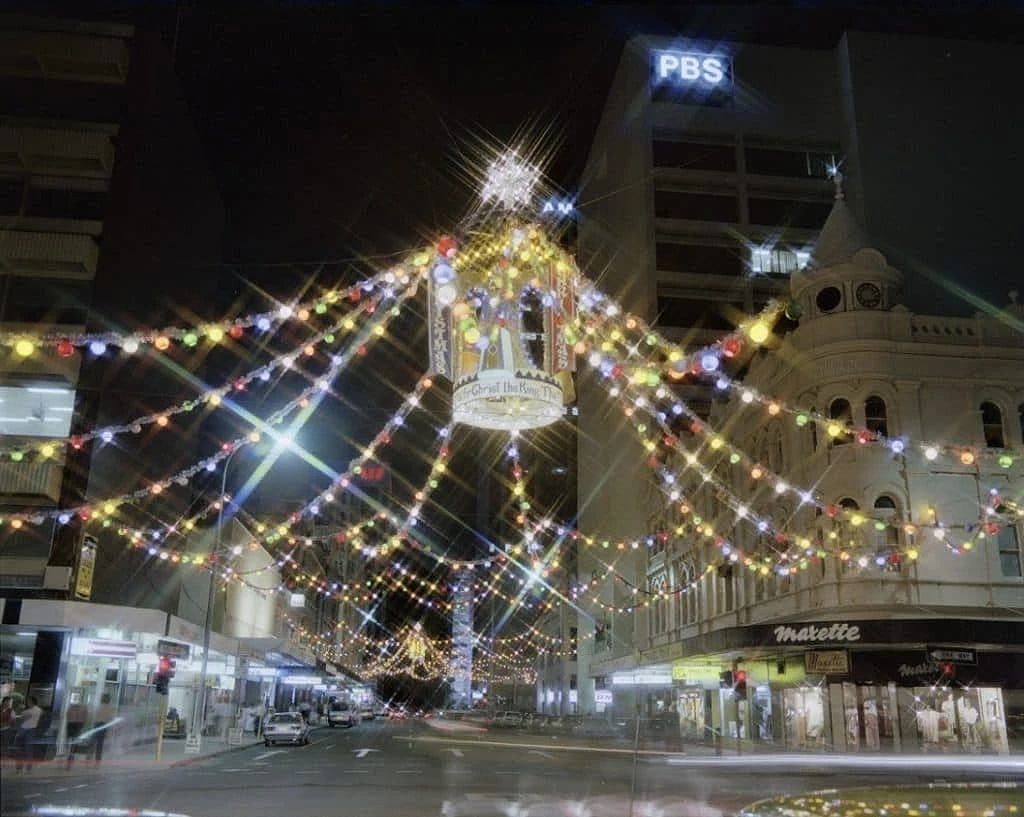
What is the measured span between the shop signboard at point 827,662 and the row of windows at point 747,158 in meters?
39.0

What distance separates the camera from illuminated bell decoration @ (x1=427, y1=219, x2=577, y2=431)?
15914mm

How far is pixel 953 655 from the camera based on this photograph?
30328mm

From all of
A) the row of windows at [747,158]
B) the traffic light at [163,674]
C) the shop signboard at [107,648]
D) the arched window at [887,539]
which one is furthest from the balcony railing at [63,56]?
the row of windows at [747,158]

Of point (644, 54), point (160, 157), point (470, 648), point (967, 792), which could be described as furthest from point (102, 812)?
point (470, 648)

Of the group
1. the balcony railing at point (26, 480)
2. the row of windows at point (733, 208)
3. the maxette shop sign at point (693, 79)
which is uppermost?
the maxette shop sign at point (693, 79)

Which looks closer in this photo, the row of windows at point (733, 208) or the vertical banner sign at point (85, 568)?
the vertical banner sign at point (85, 568)

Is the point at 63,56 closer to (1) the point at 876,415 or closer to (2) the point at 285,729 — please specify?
(2) the point at 285,729

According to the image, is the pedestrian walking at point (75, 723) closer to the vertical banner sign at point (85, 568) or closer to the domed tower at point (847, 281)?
the vertical banner sign at point (85, 568)

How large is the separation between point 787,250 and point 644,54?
16846mm

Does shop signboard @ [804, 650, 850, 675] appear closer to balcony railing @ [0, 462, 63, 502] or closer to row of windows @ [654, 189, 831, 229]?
balcony railing @ [0, 462, 63, 502]

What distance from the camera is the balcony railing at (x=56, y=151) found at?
99.0ft

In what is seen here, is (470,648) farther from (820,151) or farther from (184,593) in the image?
(184,593)

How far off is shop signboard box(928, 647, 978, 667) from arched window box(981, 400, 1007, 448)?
667 centimetres

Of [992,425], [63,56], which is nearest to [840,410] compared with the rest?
[992,425]
